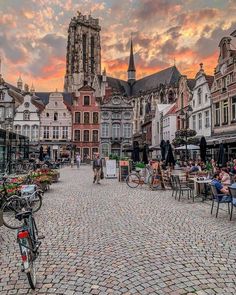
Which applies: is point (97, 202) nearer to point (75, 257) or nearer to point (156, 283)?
point (75, 257)

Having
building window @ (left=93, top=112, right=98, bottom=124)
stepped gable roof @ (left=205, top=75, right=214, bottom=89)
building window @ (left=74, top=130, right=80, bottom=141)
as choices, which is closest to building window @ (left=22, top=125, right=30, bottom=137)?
building window @ (left=74, top=130, right=80, bottom=141)

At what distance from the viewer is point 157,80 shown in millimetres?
82000

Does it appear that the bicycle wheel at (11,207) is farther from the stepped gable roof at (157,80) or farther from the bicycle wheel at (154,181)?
the stepped gable roof at (157,80)

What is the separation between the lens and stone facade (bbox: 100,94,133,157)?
5622cm

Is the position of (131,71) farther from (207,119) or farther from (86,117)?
(207,119)

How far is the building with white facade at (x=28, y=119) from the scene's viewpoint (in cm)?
5319

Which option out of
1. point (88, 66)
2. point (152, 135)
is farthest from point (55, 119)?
point (88, 66)

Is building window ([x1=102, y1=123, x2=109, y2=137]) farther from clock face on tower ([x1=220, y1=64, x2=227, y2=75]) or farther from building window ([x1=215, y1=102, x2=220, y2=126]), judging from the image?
clock face on tower ([x1=220, y1=64, x2=227, y2=75])

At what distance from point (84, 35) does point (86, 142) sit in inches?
1840

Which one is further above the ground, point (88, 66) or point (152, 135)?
point (88, 66)

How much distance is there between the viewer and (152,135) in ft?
189

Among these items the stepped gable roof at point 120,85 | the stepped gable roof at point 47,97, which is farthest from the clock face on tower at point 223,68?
the stepped gable roof at point 120,85

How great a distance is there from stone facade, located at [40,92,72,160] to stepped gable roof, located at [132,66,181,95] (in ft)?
99.8

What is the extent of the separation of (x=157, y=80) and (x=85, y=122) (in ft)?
110
